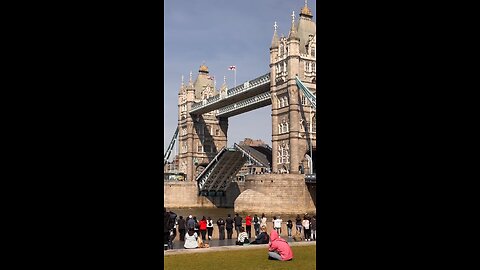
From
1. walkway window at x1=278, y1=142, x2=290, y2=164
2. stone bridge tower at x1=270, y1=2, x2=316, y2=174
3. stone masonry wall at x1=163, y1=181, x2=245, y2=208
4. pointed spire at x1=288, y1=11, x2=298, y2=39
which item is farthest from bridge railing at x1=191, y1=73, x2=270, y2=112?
stone masonry wall at x1=163, y1=181, x2=245, y2=208

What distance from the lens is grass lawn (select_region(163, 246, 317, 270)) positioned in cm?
979

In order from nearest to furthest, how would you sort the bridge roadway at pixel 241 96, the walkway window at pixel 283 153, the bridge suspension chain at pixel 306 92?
the bridge suspension chain at pixel 306 92 < the walkway window at pixel 283 153 < the bridge roadway at pixel 241 96

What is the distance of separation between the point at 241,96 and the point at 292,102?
46.7 ft

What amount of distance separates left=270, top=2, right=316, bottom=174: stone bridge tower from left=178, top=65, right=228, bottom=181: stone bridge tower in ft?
71.0

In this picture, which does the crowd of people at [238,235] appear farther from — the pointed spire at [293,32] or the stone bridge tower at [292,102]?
the pointed spire at [293,32]

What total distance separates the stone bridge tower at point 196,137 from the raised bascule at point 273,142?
0.54 ft

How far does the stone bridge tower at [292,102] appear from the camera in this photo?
5641 centimetres

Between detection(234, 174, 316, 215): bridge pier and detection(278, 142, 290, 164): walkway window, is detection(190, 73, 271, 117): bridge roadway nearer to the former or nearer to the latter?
detection(278, 142, 290, 164): walkway window

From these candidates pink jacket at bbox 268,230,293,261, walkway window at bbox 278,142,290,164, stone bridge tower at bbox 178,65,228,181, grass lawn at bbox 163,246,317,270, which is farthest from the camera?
stone bridge tower at bbox 178,65,228,181

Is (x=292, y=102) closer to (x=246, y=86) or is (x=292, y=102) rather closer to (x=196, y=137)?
(x=246, y=86)

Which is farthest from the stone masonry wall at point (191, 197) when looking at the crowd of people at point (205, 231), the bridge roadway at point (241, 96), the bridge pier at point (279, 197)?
the crowd of people at point (205, 231)
